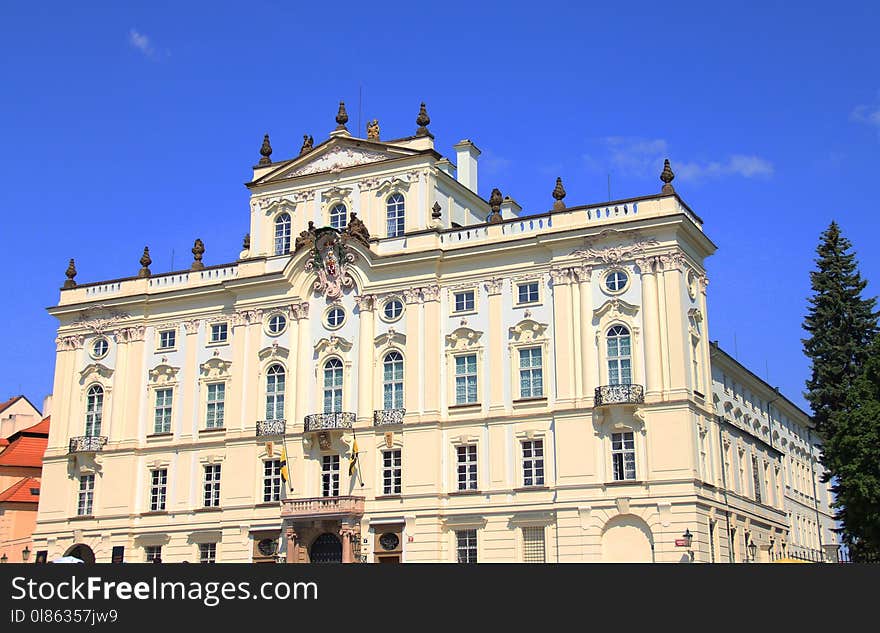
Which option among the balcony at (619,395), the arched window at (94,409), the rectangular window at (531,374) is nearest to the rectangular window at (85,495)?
the arched window at (94,409)

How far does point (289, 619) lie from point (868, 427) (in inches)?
1343

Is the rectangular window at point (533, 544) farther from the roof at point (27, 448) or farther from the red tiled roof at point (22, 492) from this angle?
the roof at point (27, 448)

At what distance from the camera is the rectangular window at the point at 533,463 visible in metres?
50.2

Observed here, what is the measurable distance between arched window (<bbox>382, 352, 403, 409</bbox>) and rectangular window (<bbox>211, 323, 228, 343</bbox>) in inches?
395

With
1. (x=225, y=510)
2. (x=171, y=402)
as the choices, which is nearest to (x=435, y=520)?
(x=225, y=510)

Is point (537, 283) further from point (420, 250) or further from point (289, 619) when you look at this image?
point (289, 619)

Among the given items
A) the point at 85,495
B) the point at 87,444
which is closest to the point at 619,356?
the point at 87,444

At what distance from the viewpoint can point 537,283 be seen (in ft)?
172

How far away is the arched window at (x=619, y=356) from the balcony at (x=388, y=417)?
10204mm

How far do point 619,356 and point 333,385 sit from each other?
1462 centimetres

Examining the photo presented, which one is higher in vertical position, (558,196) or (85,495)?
(558,196)

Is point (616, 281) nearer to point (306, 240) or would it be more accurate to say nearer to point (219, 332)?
point (306, 240)

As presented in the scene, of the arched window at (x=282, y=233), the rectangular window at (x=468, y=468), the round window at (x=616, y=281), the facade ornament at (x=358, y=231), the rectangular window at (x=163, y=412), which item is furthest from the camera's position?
the rectangular window at (x=163, y=412)

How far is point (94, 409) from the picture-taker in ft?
201
